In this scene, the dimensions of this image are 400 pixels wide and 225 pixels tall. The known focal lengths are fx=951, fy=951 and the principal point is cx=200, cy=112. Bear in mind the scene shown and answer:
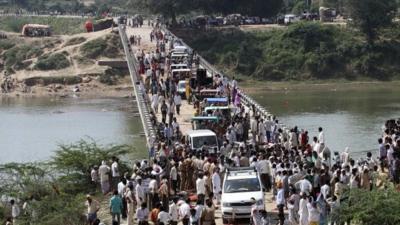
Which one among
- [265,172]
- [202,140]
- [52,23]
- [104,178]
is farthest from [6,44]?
[265,172]

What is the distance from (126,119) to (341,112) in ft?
39.7

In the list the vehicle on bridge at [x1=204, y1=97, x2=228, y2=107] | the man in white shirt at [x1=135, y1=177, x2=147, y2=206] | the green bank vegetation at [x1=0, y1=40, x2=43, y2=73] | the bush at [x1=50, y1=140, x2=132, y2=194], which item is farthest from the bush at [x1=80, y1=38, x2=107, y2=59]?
the man in white shirt at [x1=135, y1=177, x2=147, y2=206]

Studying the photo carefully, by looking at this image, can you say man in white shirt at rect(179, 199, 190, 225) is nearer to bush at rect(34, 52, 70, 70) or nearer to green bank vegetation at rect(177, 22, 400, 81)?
green bank vegetation at rect(177, 22, 400, 81)

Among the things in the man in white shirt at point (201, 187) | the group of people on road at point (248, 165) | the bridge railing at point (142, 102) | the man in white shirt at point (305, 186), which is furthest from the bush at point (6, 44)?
the man in white shirt at point (305, 186)

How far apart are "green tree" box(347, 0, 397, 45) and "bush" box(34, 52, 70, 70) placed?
22.3 metres

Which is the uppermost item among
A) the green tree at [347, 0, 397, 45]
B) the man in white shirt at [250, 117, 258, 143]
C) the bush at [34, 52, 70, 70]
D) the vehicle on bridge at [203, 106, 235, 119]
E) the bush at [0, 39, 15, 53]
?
the green tree at [347, 0, 397, 45]

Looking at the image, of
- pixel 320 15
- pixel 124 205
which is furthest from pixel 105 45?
pixel 124 205

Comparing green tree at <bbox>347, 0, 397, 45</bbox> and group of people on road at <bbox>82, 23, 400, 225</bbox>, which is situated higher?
green tree at <bbox>347, 0, 397, 45</bbox>

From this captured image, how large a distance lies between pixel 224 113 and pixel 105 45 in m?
40.5

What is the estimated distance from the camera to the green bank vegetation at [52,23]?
91.9 metres

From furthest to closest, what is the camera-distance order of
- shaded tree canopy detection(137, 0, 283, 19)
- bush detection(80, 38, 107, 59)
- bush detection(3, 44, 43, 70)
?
shaded tree canopy detection(137, 0, 283, 19), bush detection(3, 44, 43, 70), bush detection(80, 38, 107, 59)

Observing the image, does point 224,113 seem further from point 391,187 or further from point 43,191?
point 391,187

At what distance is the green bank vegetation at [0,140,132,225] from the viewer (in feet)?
74.8

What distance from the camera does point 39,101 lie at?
65750 mm
